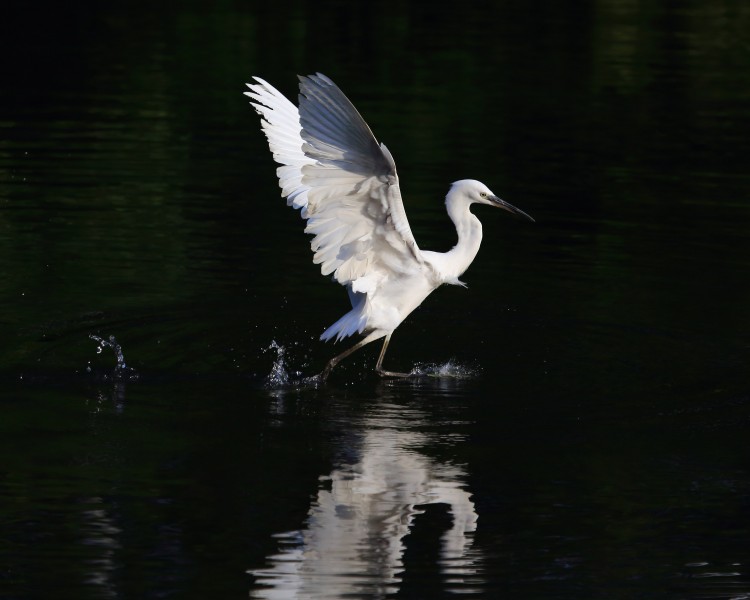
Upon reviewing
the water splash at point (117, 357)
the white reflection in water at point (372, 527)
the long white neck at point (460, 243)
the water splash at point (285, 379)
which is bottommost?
the white reflection in water at point (372, 527)

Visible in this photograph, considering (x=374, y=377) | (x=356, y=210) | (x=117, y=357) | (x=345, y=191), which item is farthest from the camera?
(x=374, y=377)

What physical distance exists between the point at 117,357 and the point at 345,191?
2.01 m

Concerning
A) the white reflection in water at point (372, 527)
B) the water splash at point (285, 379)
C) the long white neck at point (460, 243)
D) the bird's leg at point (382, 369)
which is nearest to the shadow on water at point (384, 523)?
the white reflection in water at point (372, 527)

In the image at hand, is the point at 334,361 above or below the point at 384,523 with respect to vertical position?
above

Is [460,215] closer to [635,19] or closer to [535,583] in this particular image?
[535,583]

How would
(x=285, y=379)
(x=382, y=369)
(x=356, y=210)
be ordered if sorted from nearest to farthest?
(x=356, y=210), (x=285, y=379), (x=382, y=369)

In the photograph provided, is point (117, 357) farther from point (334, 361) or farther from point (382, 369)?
point (382, 369)

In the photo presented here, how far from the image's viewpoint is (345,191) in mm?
8719

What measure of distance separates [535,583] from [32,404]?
3.58 metres

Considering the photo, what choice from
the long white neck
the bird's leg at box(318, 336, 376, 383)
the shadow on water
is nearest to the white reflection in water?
the shadow on water

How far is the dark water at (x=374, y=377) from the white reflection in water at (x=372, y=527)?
18mm

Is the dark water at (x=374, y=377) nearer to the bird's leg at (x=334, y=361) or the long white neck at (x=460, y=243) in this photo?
the bird's leg at (x=334, y=361)

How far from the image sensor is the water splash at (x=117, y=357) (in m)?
9.29

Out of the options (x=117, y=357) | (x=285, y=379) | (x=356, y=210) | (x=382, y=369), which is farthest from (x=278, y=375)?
(x=356, y=210)
